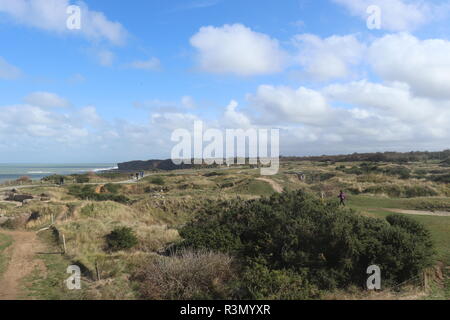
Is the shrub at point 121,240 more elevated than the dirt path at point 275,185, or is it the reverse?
the dirt path at point 275,185

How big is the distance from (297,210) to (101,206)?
18.1 meters

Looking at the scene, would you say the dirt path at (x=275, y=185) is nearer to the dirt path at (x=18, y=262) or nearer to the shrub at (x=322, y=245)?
the shrub at (x=322, y=245)

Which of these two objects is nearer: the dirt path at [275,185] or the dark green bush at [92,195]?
the dark green bush at [92,195]

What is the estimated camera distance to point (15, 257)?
570 inches

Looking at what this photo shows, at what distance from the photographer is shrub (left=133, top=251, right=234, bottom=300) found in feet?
31.6

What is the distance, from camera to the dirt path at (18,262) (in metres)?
10.3

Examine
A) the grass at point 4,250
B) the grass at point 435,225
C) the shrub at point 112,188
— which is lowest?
the grass at point 4,250

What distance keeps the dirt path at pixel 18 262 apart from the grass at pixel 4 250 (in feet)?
0.53

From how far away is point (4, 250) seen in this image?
618 inches

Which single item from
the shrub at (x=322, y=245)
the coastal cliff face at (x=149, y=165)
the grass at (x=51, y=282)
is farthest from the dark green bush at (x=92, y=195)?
the coastal cliff face at (x=149, y=165)

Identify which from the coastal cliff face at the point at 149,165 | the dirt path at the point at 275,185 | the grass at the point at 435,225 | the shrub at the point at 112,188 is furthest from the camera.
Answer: the coastal cliff face at the point at 149,165
